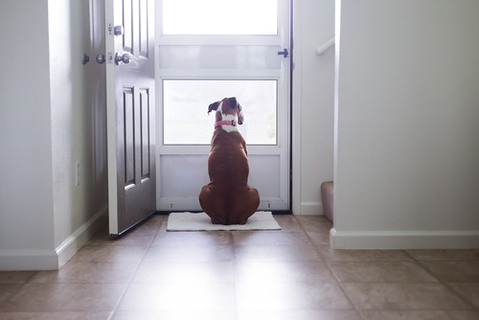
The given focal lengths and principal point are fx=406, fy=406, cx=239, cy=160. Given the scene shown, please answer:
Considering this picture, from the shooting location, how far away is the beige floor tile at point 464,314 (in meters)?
1.31

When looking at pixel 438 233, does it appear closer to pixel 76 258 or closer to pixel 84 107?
pixel 76 258

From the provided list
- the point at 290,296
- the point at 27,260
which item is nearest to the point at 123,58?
the point at 27,260

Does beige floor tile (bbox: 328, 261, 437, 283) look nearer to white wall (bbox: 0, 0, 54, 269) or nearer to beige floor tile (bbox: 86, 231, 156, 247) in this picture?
beige floor tile (bbox: 86, 231, 156, 247)

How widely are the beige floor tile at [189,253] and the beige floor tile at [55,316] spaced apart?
0.56 metres

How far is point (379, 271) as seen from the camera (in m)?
1.74

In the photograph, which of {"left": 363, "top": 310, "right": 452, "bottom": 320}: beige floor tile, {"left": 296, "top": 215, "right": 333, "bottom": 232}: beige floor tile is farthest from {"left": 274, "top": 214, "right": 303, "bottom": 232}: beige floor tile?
{"left": 363, "top": 310, "right": 452, "bottom": 320}: beige floor tile

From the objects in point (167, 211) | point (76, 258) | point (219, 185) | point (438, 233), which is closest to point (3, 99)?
point (76, 258)

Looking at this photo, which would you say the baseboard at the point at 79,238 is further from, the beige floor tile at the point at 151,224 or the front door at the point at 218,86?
the front door at the point at 218,86

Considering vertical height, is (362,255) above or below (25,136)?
below

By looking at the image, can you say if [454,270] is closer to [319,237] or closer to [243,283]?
[319,237]

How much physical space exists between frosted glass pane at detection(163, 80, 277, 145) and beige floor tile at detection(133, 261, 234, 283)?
50.0 inches

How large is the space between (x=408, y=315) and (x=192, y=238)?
4.09ft

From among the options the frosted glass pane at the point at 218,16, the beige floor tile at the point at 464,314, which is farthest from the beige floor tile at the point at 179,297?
the frosted glass pane at the point at 218,16

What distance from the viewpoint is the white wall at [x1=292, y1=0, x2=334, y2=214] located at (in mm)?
2797
